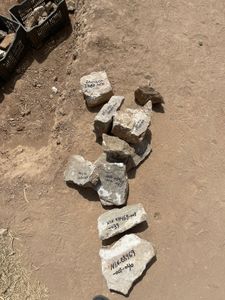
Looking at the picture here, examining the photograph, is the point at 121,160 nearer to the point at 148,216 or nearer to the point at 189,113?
the point at 148,216

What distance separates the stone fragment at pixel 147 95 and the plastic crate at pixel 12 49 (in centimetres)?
178

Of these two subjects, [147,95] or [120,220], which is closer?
[120,220]

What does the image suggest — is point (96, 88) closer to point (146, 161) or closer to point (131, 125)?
point (131, 125)

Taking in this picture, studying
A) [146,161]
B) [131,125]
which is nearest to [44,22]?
[131,125]

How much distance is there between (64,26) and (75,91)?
4.38 ft

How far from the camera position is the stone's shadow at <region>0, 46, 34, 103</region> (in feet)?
18.3

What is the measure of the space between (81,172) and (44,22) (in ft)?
7.40

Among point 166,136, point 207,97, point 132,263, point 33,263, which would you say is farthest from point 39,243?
point 207,97

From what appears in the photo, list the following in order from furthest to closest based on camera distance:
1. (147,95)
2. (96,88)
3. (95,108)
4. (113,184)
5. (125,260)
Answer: (95,108) < (96,88) < (147,95) < (113,184) < (125,260)

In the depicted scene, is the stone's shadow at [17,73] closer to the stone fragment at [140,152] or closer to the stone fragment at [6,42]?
the stone fragment at [6,42]

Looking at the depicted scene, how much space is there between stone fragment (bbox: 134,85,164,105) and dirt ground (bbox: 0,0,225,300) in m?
0.15

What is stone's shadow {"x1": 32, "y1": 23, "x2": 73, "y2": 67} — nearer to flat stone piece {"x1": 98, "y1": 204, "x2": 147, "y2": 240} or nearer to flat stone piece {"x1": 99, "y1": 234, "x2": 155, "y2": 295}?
flat stone piece {"x1": 98, "y1": 204, "x2": 147, "y2": 240}

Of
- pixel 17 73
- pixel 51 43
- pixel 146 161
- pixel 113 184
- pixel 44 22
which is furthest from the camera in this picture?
pixel 51 43

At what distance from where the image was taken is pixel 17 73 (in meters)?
5.66
